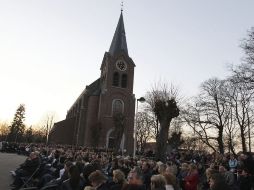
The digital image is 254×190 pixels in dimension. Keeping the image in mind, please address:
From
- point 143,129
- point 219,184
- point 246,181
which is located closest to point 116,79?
point 143,129

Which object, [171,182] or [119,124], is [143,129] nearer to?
[119,124]

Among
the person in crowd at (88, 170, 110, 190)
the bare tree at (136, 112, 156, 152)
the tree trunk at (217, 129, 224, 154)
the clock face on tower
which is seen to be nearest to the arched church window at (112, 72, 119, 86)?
the clock face on tower

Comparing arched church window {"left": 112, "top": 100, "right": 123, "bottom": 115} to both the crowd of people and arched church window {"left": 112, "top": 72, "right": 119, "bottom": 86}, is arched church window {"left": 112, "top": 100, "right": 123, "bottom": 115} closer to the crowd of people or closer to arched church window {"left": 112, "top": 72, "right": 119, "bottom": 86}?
arched church window {"left": 112, "top": 72, "right": 119, "bottom": 86}

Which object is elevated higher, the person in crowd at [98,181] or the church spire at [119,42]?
the church spire at [119,42]

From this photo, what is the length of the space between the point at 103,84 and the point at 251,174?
43267mm

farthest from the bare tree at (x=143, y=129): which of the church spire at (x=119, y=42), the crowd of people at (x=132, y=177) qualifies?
the crowd of people at (x=132, y=177)

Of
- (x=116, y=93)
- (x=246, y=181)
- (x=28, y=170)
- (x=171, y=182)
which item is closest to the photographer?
(x=171, y=182)

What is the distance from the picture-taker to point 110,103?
160 feet

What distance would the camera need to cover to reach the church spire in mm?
53531

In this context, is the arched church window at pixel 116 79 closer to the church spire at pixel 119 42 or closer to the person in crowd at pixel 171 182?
the church spire at pixel 119 42

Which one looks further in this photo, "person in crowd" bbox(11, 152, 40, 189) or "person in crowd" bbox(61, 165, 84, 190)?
"person in crowd" bbox(11, 152, 40, 189)

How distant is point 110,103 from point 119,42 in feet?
40.1

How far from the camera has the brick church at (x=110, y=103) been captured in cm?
4688

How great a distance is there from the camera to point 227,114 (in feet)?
125
